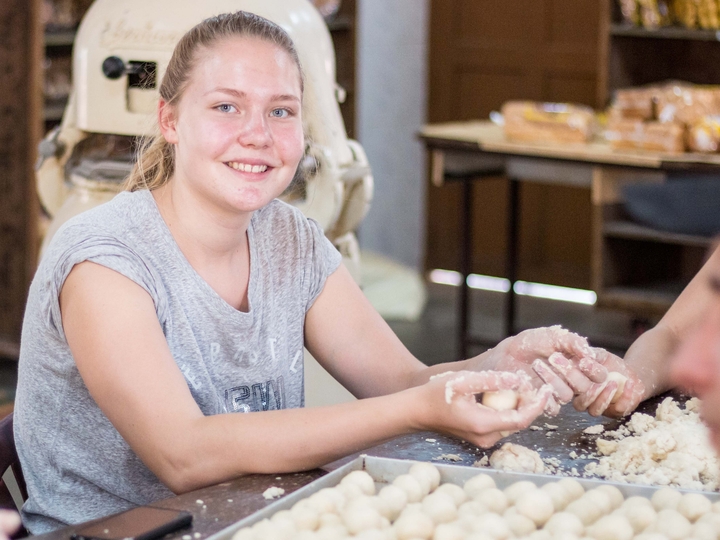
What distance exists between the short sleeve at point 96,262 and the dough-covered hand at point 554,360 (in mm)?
548

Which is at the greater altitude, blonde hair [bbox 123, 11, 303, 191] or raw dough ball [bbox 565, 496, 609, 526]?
blonde hair [bbox 123, 11, 303, 191]

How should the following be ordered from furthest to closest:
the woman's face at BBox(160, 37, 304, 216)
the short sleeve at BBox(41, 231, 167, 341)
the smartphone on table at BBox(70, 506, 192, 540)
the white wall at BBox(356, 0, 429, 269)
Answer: the white wall at BBox(356, 0, 429, 269), the woman's face at BBox(160, 37, 304, 216), the short sleeve at BBox(41, 231, 167, 341), the smartphone on table at BBox(70, 506, 192, 540)

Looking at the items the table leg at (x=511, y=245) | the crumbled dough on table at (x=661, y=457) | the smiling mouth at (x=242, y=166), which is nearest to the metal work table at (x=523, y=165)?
the table leg at (x=511, y=245)

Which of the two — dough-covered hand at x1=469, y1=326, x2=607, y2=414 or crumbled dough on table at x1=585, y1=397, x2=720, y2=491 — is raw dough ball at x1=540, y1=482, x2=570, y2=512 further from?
dough-covered hand at x1=469, y1=326, x2=607, y2=414

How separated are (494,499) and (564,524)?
0.09 meters

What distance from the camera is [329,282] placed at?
179 cm

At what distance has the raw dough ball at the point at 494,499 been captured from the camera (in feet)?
3.82

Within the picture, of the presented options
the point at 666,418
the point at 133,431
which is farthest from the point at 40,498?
the point at 666,418

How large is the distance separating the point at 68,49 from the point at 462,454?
145 inches

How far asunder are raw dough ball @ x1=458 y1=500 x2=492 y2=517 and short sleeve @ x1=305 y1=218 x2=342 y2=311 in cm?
67

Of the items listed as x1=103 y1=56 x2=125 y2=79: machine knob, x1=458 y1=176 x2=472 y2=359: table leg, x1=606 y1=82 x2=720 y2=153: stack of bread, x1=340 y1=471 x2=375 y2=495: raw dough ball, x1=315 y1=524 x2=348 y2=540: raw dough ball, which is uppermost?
x1=103 y1=56 x2=125 y2=79: machine knob

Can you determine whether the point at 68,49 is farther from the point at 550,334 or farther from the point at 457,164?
the point at 550,334

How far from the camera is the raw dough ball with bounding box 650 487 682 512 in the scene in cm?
116

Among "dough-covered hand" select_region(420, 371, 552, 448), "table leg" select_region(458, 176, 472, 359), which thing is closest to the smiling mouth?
"dough-covered hand" select_region(420, 371, 552, 448)
